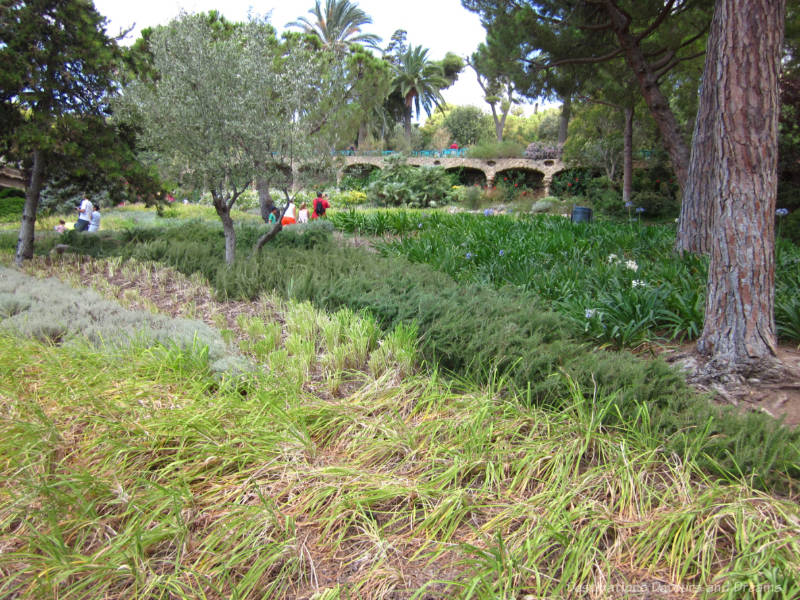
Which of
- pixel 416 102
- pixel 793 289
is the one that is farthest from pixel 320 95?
pixel 416 102

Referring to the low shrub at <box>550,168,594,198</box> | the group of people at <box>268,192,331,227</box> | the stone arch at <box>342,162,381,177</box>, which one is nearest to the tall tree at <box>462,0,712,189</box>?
the group of people at <box>268,192,331,227</box>

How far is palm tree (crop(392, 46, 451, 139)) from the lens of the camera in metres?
37.7

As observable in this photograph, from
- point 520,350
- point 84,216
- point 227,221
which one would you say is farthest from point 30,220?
point 520,350

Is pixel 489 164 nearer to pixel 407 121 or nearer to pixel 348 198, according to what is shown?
pixel 348 198

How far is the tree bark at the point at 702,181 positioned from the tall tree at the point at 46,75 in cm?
815

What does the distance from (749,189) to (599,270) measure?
2.12 meters

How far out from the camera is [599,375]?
2.89 metres

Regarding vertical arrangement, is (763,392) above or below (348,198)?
below

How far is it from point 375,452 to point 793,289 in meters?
4.50

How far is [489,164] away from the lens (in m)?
26.5

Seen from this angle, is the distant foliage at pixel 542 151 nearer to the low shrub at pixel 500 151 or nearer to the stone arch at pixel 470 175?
the low shrub at pixel 500 151

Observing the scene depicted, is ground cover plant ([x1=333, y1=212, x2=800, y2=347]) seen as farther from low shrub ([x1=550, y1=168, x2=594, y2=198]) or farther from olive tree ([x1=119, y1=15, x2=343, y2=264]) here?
low shrub ([x1=550, y1=168, x2=594, y2=198])

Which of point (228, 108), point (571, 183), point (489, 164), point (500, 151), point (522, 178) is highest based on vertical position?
point (500, 151)

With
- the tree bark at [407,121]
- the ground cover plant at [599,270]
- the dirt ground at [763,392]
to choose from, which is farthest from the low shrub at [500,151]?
the dirt ground at [763,392]
